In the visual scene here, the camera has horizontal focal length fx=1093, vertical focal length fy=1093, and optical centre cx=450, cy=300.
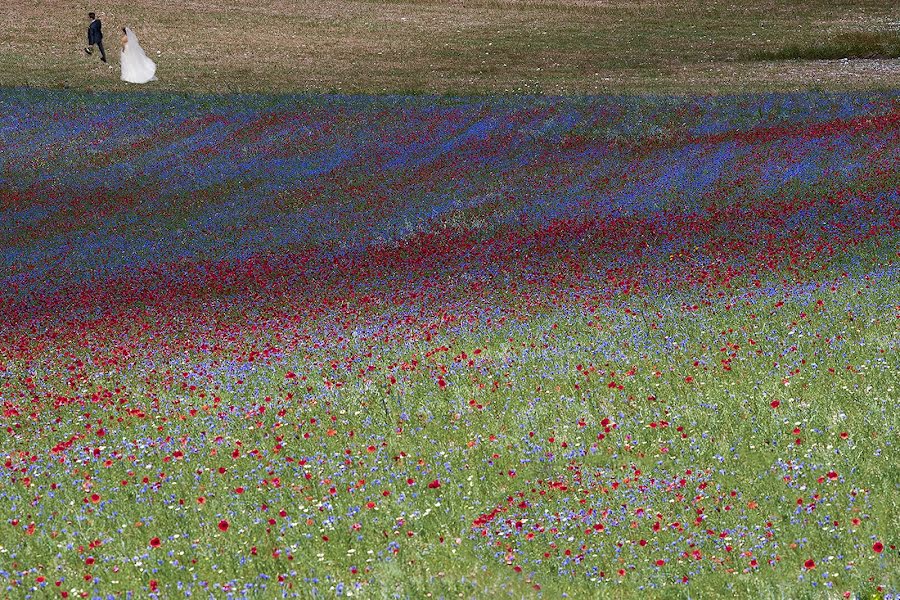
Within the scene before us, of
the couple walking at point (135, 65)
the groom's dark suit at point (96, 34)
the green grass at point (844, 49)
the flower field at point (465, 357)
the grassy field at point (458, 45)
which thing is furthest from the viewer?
the groom's dark suit at point (96, 34)

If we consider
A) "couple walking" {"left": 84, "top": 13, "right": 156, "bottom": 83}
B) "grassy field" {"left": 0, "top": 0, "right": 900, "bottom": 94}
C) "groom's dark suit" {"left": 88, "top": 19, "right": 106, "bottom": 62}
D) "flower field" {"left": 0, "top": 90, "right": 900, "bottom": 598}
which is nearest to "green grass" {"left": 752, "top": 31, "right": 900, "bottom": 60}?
"grassy field" {"left": 0, "top": 0, "right": 900, "bottom": 94}

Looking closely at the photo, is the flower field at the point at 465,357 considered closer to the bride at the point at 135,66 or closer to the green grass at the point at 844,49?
the bride at the point at 135,66

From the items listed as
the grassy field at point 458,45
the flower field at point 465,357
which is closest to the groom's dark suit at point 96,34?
the grassy field at point 458,45

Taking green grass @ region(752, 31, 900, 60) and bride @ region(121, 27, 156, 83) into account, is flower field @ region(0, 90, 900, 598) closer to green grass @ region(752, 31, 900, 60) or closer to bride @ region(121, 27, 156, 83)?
bride @ region(121, 27, 156, 83)

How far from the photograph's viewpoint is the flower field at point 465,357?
7.82m

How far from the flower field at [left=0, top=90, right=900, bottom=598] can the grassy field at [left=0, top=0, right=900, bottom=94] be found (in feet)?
19.4

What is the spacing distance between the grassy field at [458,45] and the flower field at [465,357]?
233 inches

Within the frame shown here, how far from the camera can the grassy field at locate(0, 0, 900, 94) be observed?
3378 cm

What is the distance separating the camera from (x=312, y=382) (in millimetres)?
12344

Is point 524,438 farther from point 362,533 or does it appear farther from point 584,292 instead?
point 584,292

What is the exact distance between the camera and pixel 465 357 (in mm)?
12609

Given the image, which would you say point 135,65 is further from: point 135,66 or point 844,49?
point 844,49

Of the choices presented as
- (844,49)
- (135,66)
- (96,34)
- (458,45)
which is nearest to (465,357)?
(135,66)

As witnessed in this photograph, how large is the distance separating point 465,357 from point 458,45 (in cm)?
2953
